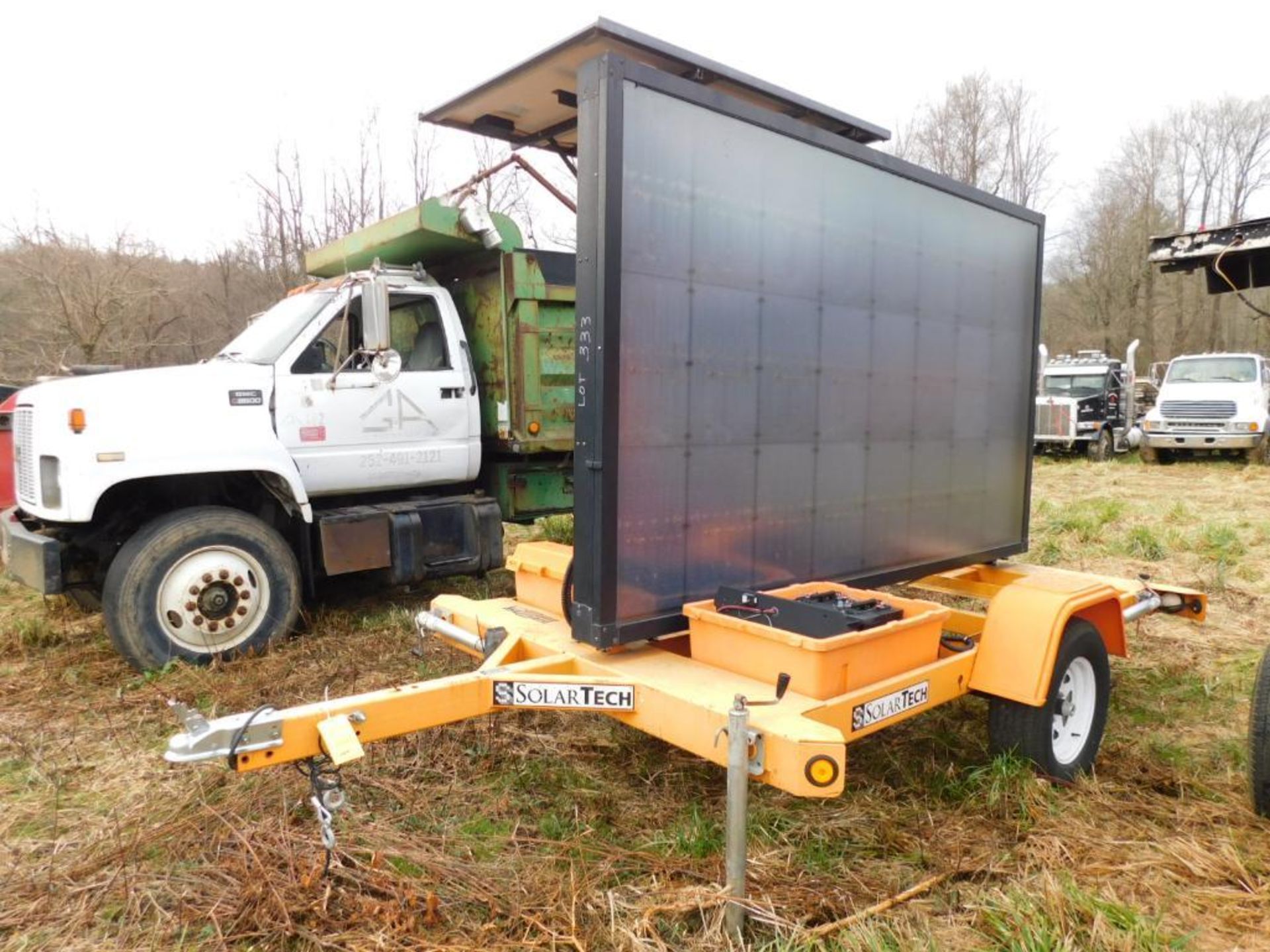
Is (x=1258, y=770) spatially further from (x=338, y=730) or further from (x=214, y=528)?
(x=214, y=528)

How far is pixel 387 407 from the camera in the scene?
6.11 meters

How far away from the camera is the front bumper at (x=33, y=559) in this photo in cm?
503

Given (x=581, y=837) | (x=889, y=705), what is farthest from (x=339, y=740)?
(x=889, y=705)

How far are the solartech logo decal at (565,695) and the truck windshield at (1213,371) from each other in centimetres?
1969

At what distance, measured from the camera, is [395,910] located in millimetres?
2535

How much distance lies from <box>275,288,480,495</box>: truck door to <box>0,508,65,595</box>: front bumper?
1.44 meters

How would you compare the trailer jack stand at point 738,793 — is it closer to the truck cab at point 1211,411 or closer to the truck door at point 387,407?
the truck door at point 387,407

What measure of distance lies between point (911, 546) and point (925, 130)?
2895cm

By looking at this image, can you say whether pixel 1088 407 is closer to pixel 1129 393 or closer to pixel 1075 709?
pixel 1129 393

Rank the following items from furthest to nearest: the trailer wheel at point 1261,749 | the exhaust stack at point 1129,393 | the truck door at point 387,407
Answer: the exhaust stack at point 1129,393
the truck door at point 387,407
the trailer wheel at point 1261,749

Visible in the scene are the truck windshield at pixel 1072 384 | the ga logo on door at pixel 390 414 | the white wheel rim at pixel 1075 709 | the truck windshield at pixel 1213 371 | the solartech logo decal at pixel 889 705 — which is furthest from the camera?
the truck windshield at pixel 1072 384

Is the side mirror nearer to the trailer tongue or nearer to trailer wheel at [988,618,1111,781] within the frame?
the trailer tongue

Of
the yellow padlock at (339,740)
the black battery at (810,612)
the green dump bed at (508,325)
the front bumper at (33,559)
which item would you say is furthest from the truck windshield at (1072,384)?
the yellow padlock at (339,740)

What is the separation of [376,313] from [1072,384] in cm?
1964
